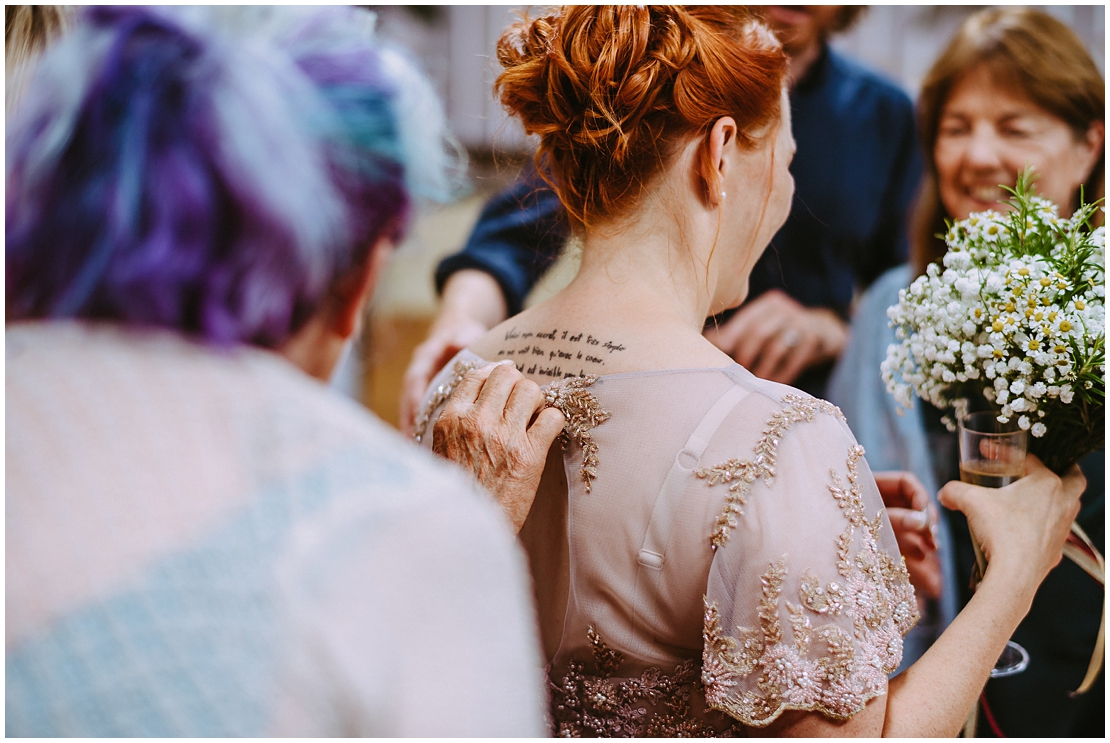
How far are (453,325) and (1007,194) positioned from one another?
135 centimetres

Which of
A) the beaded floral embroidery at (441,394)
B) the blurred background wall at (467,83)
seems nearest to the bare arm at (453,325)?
the blurred background wall at (467,83)

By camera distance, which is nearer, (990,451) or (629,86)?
(629,86)

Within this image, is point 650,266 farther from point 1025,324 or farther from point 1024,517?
point 1024,517

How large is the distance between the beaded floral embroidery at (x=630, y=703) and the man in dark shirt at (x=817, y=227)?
1.10 metres

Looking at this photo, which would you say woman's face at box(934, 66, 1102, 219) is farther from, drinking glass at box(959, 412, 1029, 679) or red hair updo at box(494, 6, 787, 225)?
red hair updo at box(494, 6, 787, 225)

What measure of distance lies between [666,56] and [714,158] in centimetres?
14

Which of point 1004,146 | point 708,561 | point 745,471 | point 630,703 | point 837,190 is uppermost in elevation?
point 1004,146

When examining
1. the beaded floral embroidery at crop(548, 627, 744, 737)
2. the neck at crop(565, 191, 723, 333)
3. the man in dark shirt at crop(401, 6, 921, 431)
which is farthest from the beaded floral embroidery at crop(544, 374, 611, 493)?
the man in dark shirt at crop(401, 6, 921, 431)

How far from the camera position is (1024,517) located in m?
1.11

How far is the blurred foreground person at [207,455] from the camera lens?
51 centimetres

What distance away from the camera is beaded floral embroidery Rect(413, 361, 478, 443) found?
3.70 feet

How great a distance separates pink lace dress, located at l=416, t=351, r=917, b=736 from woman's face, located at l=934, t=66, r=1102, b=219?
127cm

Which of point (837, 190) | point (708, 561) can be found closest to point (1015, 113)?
point (837, 190)

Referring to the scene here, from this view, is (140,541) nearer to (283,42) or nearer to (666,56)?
(283,42)
